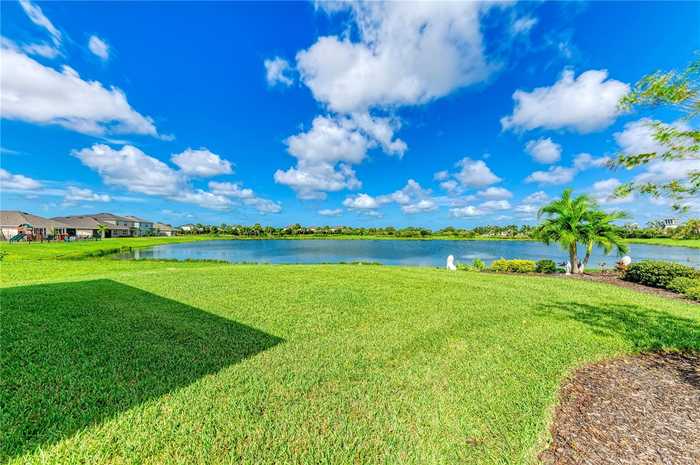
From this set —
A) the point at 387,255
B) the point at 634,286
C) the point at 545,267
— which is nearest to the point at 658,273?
the point at 634,286

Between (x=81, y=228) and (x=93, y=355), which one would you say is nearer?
(x=93, y=355)

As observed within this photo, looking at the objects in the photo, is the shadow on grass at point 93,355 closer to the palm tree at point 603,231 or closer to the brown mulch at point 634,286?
the brown mulch at point 634,286

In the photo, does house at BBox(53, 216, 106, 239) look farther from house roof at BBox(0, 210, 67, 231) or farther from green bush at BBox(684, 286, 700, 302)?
green bush at BBox(684, 286, 700, 302)

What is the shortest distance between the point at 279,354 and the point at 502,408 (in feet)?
8.84

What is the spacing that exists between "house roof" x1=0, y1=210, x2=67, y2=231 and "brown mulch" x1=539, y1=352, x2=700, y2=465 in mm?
66166

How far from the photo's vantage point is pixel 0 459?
197cm

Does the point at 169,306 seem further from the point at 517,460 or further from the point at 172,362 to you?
the point at 517,460

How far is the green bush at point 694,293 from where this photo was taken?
7.70 m

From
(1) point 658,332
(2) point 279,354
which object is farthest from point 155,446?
(1) point 658,332

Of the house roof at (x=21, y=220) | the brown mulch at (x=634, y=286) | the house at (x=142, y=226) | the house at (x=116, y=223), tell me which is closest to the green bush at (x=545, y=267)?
the brown mulch at (x=634, y=286)

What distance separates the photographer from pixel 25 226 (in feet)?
140

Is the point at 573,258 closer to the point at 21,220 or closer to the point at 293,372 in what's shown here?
the point at 293,372

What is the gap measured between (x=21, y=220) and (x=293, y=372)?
65.2 meters

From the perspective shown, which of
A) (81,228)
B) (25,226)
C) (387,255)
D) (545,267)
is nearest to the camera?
(545,267)
